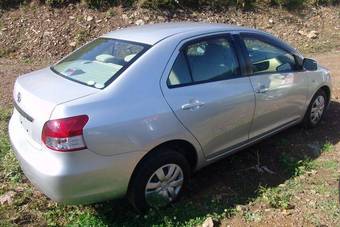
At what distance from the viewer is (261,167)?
16.3ft

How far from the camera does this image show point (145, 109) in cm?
367

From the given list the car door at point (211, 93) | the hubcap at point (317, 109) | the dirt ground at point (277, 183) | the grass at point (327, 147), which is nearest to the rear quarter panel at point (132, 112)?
the car door at point (211, 93)

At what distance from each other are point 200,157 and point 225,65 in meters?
0.96

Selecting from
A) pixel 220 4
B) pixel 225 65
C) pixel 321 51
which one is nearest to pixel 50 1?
pixel 220 4

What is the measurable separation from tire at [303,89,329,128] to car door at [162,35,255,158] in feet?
4.76

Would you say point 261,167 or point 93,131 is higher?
point 93,131

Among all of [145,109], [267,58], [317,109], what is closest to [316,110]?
[317,109]

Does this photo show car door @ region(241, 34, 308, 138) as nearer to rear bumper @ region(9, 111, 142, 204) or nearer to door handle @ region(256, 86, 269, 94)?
door handle @ region(256, 86, 269, 94)

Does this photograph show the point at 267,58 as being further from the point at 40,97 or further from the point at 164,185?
the point at 40,97

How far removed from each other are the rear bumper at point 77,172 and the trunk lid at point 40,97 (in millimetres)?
167

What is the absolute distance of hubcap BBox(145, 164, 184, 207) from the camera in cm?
392

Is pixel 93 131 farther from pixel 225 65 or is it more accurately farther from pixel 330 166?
pixel 330 166

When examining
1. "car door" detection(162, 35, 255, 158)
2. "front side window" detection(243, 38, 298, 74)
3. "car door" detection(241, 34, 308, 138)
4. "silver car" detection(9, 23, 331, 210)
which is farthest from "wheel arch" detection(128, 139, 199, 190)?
"front side window" detection(243, 38, 298, 74)

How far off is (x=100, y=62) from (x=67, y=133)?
1.02 meters
